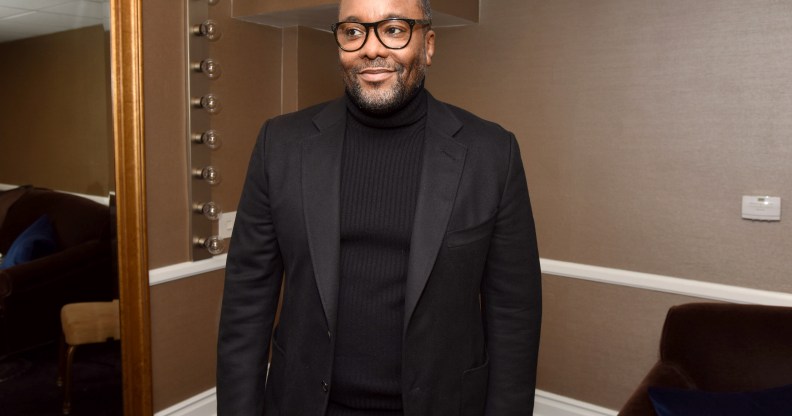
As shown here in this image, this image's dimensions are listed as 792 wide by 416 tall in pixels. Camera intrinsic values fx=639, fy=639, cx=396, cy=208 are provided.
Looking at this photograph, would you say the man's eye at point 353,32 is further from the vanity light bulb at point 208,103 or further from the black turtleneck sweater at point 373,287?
the vanity light bulb at point 208,103

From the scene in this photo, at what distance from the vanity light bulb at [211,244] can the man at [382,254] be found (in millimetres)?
1487

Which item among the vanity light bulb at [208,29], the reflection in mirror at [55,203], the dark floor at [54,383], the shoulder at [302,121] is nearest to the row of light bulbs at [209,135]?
the vanity light bulb at [208,29]

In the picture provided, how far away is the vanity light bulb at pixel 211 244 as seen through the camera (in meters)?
2.86

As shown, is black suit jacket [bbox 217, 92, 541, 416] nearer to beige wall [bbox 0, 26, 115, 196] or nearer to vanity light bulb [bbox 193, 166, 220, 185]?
beige wall [bbox 0, 26, 115, 196]

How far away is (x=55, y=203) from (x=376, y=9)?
5.23ft

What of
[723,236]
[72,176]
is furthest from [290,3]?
[723,236]

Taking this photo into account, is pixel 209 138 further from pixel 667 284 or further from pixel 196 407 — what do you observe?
pixel 667 284

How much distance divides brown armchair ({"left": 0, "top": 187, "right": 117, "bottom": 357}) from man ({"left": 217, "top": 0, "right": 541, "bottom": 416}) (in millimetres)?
1175

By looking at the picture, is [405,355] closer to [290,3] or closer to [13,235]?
[13,235]

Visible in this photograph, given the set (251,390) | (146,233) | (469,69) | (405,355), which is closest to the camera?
(405,355)

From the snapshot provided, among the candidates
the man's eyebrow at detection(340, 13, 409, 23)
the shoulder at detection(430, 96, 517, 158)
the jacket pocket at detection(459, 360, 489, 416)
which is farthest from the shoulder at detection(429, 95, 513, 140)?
the jacket pocket at detection(459, 360, 489, 416)

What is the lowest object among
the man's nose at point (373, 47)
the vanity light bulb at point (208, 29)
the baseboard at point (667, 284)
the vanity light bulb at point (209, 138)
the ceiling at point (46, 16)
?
the baseboard at point (667, 284)

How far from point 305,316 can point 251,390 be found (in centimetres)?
22

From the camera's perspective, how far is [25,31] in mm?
2109
